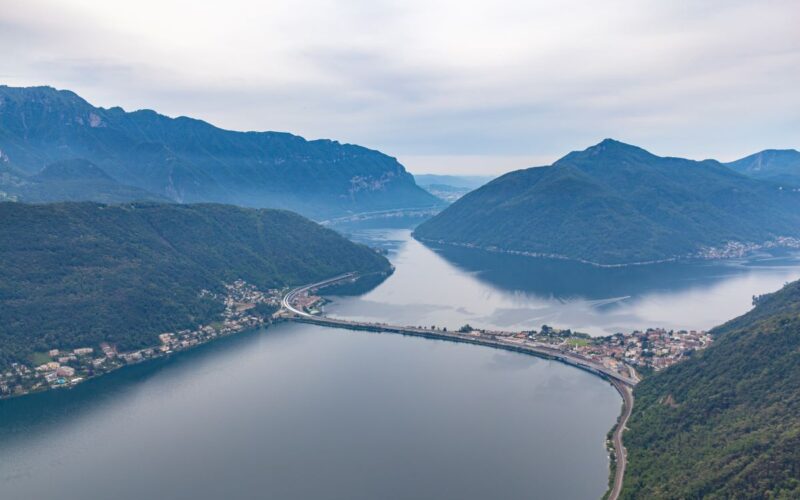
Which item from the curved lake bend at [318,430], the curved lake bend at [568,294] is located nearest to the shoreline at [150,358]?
the curved lake bend at [318,430]

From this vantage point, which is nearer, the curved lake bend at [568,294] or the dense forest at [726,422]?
the dense forest at [726,422]

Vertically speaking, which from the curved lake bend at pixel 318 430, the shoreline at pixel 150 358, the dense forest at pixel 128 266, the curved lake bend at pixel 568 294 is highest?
the dense forest at pixel 128 266

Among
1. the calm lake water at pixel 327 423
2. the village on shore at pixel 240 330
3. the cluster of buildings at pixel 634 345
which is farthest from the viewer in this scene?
the cluster of buildings at pixel 634 345

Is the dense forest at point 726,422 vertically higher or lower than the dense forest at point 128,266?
lower

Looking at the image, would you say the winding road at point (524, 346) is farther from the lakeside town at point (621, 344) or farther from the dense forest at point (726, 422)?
the dense forest at point (726, 422)

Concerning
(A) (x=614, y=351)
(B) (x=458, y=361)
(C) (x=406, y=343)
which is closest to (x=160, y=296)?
(C) (x=406, y=343)

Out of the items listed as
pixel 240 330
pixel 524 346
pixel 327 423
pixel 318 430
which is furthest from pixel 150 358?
pixel 524 346

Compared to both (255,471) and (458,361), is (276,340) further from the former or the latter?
(255,471)
